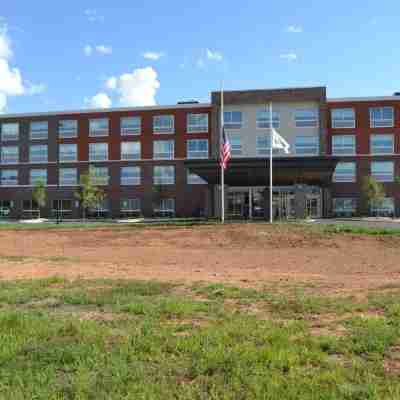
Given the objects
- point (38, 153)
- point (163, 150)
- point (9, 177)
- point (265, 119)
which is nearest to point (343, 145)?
point (265, 119)

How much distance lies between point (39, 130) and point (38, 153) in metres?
3.27

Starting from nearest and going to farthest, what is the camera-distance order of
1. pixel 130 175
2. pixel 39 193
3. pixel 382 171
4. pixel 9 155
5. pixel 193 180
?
pixel 382 171 < pixel 39 193 < pixel 193 180 < pixel 130 175 < pixel 9 155

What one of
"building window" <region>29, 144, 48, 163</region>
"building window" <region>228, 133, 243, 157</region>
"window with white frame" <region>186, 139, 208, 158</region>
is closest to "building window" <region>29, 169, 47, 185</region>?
"building window" <region>29, 144, 48, 163</region>

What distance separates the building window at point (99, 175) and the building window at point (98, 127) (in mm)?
4851

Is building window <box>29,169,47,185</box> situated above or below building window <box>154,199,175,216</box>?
above

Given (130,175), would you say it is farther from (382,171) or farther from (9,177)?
(382,171)

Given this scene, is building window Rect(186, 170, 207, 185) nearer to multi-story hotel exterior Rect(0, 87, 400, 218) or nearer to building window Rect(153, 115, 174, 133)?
multi-story hotel exterior Rect(0, 87, 400, 218)

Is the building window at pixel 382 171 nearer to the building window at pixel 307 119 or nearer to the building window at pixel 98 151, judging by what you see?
the building window at pixel 307 119

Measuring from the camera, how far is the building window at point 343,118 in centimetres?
5406

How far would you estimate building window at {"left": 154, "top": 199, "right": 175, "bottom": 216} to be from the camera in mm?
56406

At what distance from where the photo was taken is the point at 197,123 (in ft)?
187

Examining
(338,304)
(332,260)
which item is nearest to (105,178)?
(332,260)

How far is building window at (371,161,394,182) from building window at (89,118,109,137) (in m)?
35.1

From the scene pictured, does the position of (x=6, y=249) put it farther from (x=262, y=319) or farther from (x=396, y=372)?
(x=396, y=372)
